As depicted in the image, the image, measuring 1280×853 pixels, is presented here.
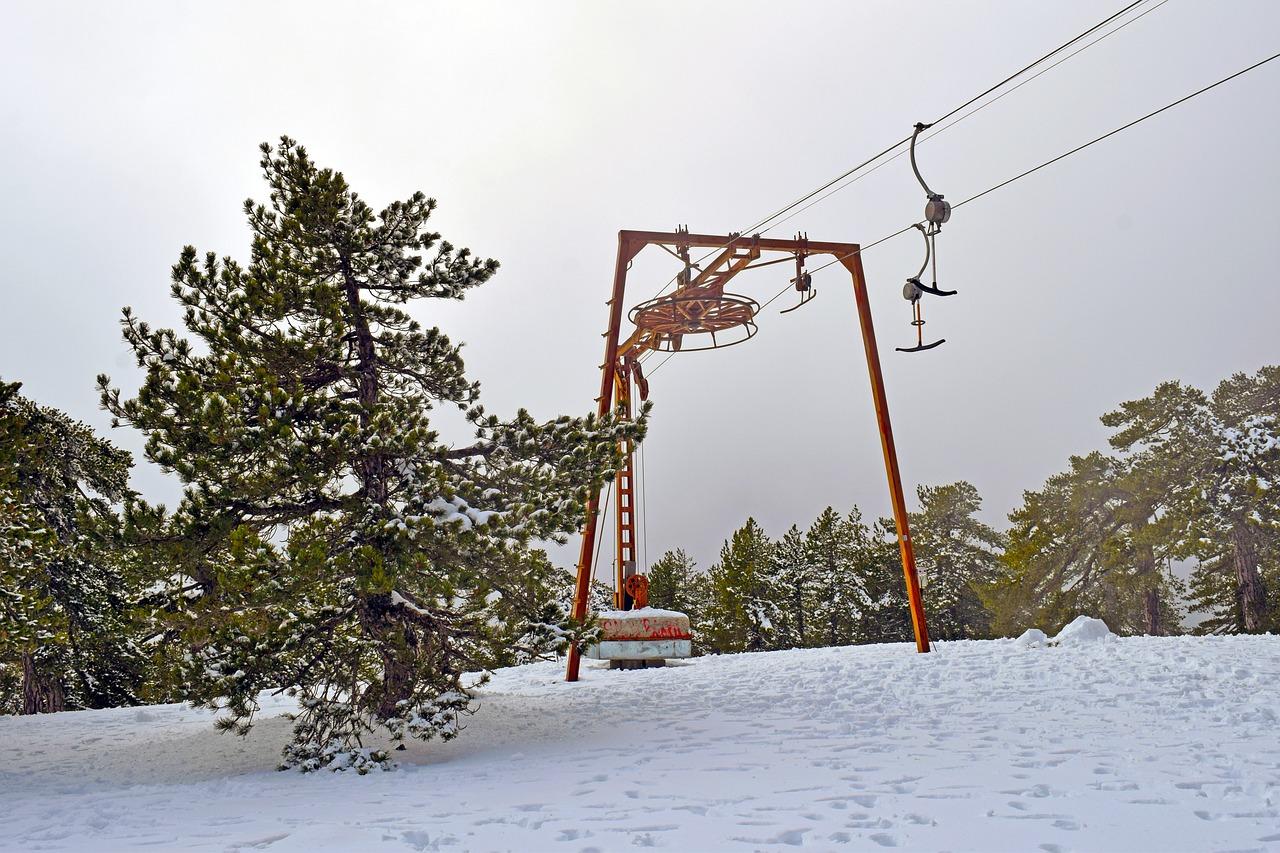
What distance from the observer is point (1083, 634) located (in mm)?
13789

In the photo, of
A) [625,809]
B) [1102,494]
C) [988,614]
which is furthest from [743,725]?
[988,614]

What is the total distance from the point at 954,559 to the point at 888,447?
28161 millimetres

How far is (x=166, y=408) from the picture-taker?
7.93m

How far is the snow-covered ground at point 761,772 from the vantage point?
17.1 feet

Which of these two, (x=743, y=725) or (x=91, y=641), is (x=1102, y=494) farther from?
(x=91, y=641)

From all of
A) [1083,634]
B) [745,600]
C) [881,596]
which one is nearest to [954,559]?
[881,596]

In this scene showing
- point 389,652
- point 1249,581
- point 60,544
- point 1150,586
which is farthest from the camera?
point 1150,586

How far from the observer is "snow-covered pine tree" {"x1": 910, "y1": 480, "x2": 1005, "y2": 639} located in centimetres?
3909

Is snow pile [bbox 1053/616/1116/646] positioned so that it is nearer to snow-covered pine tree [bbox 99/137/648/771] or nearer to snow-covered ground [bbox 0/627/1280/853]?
snow-covered ground [bbox 0/627/1280/853]

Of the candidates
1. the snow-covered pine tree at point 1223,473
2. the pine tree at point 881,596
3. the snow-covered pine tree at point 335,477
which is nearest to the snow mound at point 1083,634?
the snow-covered pine tree at point 335,477

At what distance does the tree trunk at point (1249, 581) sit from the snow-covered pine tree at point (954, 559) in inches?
434

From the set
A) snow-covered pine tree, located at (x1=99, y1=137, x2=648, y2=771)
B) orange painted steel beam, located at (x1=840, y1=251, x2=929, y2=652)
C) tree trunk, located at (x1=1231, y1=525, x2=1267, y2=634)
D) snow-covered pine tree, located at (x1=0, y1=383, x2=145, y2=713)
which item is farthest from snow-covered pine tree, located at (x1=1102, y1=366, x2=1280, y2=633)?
snow-covered pine tree, located at (x1=0, y1=383, x2=145, y2=713)

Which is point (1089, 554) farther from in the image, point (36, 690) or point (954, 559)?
point (36, 690)

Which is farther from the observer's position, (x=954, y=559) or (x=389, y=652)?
(x=954, y=559)
